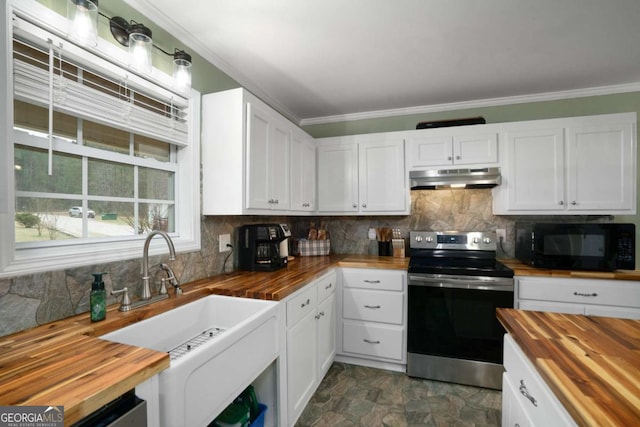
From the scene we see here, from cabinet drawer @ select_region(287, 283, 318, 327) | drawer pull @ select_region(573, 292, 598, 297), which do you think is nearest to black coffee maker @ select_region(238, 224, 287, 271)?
cabinet drawer @ select_region(287, 283, 318, 327)

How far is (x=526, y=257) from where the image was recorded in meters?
2.41

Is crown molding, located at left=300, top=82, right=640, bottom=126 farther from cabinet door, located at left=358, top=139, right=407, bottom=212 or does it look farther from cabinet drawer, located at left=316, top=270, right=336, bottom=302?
cabinet drawer, located at left=316, top=270, right=336, bottom=302

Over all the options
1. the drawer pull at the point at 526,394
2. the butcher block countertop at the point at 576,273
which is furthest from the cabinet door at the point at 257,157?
the butcher block countertop at the point at 576,273

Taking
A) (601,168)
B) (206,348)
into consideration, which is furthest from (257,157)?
(601,168)

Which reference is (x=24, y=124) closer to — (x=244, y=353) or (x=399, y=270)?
(x=244, y=353)

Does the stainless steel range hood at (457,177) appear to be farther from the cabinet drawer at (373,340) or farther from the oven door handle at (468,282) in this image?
the cabinet drawer at (373,340)

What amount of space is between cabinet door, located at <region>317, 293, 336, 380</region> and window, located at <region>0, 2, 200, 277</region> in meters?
1.08

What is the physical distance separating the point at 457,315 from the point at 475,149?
4.77 feet

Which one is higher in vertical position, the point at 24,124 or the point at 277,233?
the point at 24,124

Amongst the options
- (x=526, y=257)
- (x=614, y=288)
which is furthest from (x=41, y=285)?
(x=614, y=288)

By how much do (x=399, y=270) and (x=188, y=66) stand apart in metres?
2.07

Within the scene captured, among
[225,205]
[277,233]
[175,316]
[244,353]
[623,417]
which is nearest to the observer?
[623,417]

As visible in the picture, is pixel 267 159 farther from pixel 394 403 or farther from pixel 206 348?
pixel 394 403

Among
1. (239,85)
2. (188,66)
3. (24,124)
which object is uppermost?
(239,85)
